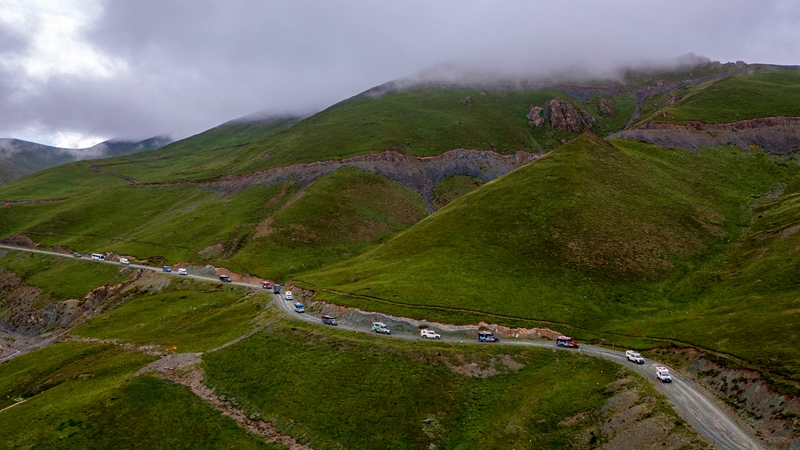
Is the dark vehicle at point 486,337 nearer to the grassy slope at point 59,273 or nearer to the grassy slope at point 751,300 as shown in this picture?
the grassy slope at point 751,300

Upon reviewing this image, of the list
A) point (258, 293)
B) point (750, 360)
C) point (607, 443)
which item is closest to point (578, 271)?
point (750, 360)

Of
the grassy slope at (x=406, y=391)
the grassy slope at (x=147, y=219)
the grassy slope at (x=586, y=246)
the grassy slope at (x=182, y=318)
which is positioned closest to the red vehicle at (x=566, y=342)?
the grassy slope at (x=406, y=391)

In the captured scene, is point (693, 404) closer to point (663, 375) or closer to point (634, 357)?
point (663, 375)

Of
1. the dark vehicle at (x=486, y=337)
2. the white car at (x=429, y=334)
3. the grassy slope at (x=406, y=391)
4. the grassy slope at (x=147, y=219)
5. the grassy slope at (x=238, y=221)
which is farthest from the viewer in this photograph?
the grassy slope at (x=147, y=219)

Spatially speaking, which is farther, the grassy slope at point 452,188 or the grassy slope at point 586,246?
the grassy slope at point 452,188

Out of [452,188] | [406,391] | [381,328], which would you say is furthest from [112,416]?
[452,188]

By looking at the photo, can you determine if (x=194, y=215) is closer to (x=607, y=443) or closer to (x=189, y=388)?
(x=189, y=388)
